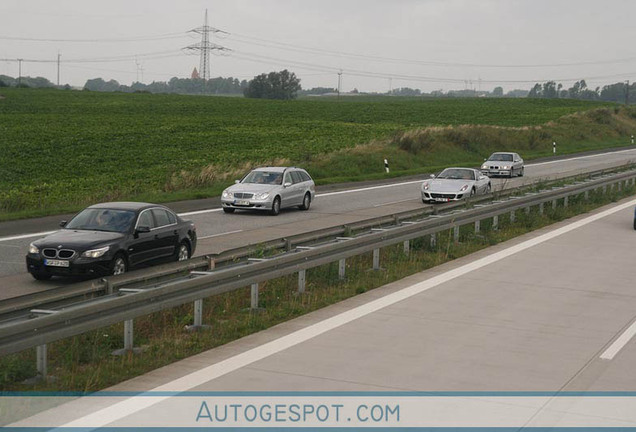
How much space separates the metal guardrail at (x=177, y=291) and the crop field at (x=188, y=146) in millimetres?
13129

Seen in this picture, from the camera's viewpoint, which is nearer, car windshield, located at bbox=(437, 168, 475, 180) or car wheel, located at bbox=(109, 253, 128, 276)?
car wheel, located at bbox=(109, 253, 128, 276)

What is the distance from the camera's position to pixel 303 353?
9961 mm

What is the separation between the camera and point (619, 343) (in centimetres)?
1077

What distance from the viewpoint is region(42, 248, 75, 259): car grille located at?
1508 centimetres

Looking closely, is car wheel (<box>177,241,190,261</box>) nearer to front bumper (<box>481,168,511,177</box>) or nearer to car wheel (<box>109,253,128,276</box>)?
car wheel (<box>109,253,128,276</box>)

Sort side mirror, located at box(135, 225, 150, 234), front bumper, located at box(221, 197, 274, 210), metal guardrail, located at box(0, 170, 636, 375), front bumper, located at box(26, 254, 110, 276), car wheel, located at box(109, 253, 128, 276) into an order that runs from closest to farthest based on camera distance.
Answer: metal guardrail, located at box(0, 170, 636, 375), front bumper, located at box(26, 254, 110, 276), car wheel, located at box(109, 253, 128, 276), side mirror, located at box(135, 225, 150, 234), front bumper, located at box(221, 197, 274, 210)

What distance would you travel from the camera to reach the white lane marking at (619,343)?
33.3 ft

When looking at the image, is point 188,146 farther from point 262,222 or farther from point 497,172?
point 262,222

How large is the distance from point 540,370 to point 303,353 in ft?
8.16

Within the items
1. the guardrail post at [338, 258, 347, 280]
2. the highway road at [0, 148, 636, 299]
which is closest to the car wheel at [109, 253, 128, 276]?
the highway road at [0, 148, 636, 299]

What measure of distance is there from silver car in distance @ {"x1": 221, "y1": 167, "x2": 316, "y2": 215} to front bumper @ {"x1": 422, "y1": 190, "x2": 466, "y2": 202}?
13.3 feet

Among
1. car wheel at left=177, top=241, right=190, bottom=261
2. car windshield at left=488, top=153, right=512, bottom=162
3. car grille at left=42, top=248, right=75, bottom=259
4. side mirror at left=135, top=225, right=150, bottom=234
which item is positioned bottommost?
car wheel at left=177, top=241, right=190, bottom=261

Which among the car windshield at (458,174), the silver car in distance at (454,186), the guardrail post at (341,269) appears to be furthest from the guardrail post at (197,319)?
the car windshield at (458,174)

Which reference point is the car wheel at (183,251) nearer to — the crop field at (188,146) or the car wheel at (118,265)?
the car wheel at (118,265)
